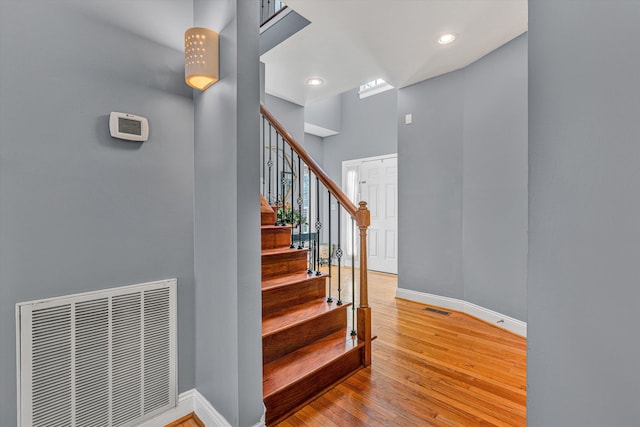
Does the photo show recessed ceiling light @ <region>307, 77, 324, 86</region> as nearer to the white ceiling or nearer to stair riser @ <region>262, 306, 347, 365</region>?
the white ceiling

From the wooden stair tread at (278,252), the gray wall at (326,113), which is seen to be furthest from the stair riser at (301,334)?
the gray wall at (326,113)

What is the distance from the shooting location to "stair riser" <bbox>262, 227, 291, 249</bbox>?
2.56 m

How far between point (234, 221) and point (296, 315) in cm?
102

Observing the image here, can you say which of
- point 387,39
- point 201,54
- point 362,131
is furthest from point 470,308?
point 362,131

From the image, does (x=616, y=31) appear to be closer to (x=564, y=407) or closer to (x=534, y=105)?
(x=534, y=105)

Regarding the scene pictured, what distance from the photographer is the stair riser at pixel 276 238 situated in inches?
101

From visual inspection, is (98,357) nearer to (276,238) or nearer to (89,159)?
(89,159)

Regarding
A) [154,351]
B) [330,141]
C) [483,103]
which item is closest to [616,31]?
[154,351]

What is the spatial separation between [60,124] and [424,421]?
91.8 inches

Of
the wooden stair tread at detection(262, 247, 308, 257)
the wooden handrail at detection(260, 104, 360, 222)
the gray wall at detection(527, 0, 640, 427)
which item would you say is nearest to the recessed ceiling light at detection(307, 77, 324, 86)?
the wooden handrail at detection(260, 104, 360, 222)

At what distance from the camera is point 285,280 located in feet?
7.40

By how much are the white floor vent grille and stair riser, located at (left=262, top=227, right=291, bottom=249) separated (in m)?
1.07

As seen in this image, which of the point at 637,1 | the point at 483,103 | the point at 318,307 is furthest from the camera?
the point at 483,103

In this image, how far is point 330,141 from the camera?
6215mm
